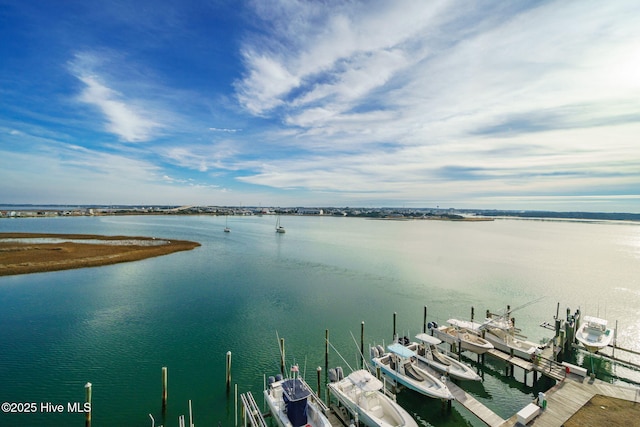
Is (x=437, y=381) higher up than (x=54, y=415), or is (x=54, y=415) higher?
(x=437, y=381)

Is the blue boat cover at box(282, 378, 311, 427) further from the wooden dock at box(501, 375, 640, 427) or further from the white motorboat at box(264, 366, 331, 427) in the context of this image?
the wooden dock at box(501, 375, 640, 427)

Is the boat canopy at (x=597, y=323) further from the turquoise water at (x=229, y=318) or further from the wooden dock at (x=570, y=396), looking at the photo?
the wooden dock at (x=570, y=396)

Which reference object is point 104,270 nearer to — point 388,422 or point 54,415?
point 54,415

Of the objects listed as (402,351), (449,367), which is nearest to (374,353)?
(402,351)

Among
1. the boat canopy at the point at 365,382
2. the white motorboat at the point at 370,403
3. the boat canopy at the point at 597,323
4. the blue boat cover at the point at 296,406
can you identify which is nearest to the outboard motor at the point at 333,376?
the white motorboat at the point at 370,403

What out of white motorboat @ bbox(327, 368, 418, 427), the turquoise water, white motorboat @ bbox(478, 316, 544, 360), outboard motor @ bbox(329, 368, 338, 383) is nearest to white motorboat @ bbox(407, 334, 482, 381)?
the turquoise water

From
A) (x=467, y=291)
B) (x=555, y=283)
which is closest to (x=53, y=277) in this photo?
(x=467, y=291)
